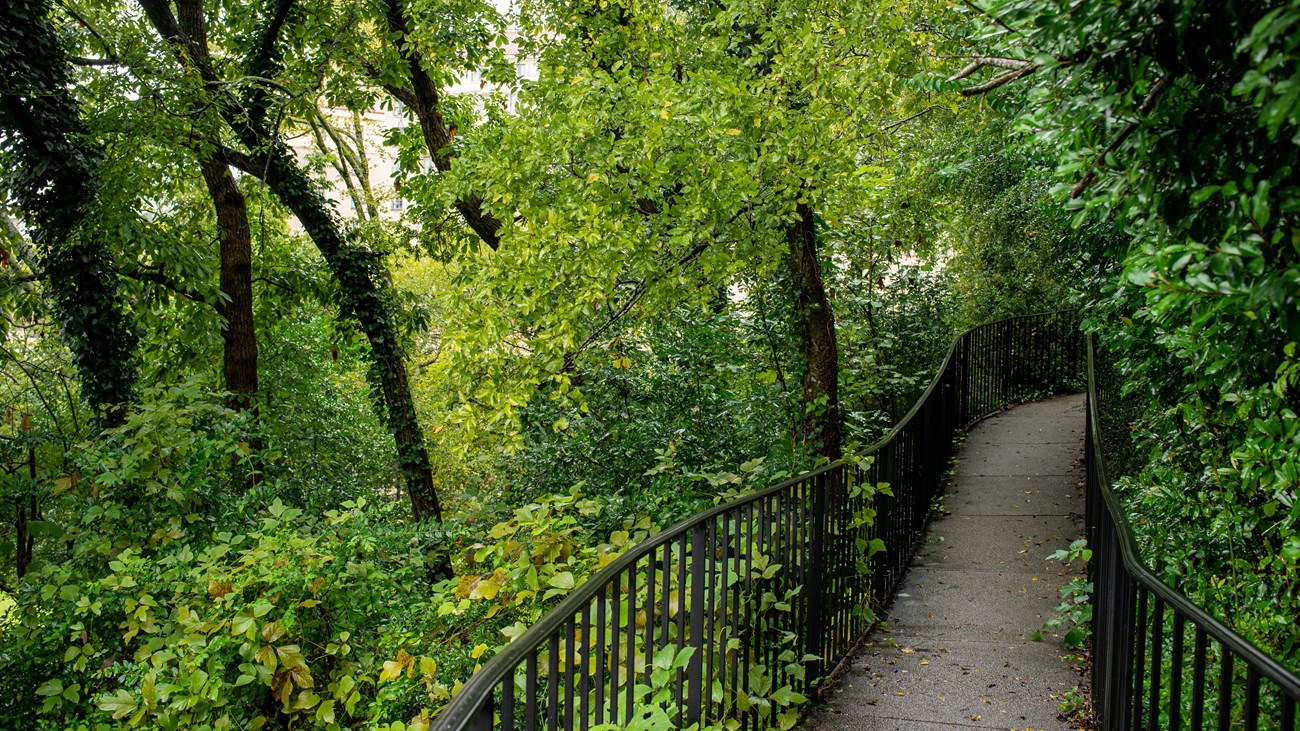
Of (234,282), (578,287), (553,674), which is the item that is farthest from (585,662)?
(234,282)

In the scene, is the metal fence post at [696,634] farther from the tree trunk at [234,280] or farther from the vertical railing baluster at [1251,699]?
the tree trunk at [234,280]

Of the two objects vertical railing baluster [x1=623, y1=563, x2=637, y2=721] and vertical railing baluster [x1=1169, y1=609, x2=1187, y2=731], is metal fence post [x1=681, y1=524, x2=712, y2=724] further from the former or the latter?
vertical railing baluster [x1=1169, y1=609, x2=1187, y2=731]

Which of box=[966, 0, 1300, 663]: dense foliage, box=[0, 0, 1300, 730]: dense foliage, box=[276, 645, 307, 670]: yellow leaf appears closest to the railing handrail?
box=[0, 0, 1300, 730]: dense foliage

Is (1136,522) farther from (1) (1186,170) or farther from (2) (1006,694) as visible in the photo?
(1) (1186,170)

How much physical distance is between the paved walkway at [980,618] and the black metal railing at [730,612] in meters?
0.21

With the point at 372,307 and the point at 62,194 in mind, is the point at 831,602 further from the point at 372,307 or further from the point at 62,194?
the point at 372,307

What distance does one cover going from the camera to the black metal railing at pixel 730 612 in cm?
220

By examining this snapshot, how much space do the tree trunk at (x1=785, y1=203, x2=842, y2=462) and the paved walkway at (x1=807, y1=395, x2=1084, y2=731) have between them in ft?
4.19

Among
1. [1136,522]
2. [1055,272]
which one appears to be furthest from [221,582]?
[1055,272]

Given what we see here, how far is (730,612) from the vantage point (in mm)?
3582

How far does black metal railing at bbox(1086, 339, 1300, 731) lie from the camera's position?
170 cm

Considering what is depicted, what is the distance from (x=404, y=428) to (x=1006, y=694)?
9.97 m

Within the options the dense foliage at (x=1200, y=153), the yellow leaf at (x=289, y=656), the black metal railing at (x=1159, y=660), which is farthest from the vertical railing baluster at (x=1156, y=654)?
the yellow leaf at (x=289, y=656)

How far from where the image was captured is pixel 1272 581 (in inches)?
126
